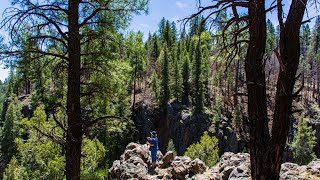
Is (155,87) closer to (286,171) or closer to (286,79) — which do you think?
(286,171)

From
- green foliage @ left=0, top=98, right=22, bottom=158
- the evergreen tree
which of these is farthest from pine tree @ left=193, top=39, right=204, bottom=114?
green foliage @ left=0, top=98, right=22, bottom=158

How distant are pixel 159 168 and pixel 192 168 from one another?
6.15 ft

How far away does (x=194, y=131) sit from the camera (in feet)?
173

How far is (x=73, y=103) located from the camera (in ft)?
16.1

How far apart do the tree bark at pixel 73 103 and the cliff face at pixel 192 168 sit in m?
5.05

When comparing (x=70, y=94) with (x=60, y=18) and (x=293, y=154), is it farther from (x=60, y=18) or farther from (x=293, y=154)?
(x=293, y=154)

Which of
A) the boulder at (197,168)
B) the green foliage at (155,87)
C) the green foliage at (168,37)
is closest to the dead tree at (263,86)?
the boulder at (197,168)

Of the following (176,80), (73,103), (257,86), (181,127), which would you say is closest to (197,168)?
(73,103)

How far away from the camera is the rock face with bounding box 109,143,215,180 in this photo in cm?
1077

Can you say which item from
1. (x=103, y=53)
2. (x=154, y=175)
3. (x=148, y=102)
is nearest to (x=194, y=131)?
(x=148, y=102)

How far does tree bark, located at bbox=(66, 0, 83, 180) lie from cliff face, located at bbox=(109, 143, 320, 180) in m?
5.05

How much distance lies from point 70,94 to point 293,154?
54.9 m

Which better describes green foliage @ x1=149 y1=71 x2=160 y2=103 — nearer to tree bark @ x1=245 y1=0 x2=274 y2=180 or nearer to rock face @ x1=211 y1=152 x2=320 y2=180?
rock face @ x1=211 y1=152 x2=320 y2=180

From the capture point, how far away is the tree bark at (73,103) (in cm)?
478
